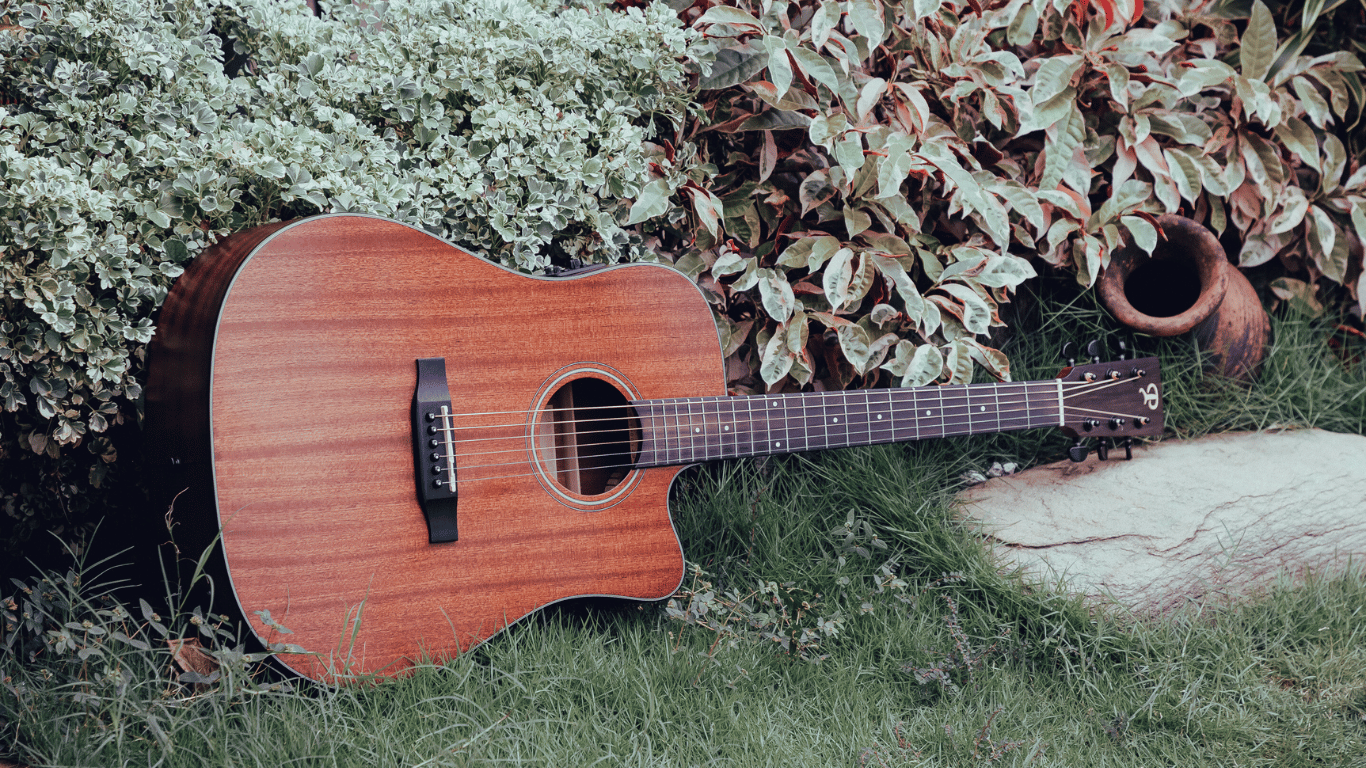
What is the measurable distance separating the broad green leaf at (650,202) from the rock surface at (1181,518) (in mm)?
1035

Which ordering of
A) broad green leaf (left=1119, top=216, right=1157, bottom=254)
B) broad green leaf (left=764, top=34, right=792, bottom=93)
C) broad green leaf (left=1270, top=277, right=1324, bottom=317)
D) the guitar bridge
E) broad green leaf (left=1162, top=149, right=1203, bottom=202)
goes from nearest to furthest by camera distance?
1. the guitar bridge
2. broad green leaf (left=764, top=34, right=792, bottom=93)
3. broad green leaf (left=1119, top=216, right=1157, bottom=254)
4. broad green leaf (left=1162, top=149, right=1203, bottom=202)
5. broad green leaf (left=1270, top=277, right=1324, bottom=317)

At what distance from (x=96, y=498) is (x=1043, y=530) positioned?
203cm

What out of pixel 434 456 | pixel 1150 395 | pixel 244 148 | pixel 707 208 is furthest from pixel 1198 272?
pixel 244 148

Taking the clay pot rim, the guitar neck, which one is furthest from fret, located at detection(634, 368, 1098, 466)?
the clay pot rim

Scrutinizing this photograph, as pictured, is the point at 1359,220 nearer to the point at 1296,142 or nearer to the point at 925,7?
the point at 1296,142

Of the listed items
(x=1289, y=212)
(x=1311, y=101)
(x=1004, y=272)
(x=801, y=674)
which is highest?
(x=1311, y=101)

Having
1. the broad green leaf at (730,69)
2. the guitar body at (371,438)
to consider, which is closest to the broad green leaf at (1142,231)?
the broad green leaf at (730,69)

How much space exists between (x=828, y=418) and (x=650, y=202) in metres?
0.62

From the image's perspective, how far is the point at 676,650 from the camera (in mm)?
1614

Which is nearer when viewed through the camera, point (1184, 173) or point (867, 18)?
point (867, 18)

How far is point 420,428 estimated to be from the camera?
145cm

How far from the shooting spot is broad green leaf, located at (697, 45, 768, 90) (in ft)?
6.70

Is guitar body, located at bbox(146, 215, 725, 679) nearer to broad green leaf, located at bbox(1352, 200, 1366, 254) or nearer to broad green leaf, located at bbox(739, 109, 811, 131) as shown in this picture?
broad green leaf, located at bbox(739, 109, 811, 131)

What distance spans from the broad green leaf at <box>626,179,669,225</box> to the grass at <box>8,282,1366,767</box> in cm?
62
